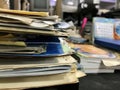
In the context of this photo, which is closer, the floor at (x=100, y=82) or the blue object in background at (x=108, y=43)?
the floor at (x=100, y=82)

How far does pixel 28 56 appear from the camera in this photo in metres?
0.56

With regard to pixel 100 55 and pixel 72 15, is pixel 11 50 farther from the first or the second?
pixel 72 15

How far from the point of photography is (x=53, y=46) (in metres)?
0.63

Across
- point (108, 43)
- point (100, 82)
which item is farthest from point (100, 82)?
point (108, 43)

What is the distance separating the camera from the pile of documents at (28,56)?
0.53m

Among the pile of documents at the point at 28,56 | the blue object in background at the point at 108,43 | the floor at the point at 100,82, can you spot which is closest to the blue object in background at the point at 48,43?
the pile of documents at the point at 28,56

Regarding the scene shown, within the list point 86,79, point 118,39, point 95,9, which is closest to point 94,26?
point 118,39

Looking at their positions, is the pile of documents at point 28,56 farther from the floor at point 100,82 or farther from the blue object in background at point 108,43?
the blue object in background at point 108,43

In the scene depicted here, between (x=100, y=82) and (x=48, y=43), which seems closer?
(x=48, y=43)

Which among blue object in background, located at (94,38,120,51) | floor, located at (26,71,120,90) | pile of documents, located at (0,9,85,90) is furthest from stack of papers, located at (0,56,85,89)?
blue object in background, located at (94,38,120,51)

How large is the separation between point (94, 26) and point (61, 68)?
0.70 metres

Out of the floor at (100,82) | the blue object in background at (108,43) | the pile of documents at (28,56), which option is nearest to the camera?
the pile of documents at (28,56)

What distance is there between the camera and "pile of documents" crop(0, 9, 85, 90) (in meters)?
0.53

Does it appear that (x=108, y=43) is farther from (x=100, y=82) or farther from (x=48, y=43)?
(x=48, y=43)
